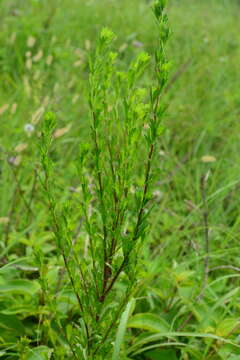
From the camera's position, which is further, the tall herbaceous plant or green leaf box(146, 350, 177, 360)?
green leaf box(146, 350, 177, 360)

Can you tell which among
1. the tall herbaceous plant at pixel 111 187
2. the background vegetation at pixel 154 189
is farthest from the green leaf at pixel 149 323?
the tall herbaceous plant at pixel 111 187

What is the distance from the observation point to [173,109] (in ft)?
9.20

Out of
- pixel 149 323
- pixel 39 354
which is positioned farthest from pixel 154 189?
pixel 39 354

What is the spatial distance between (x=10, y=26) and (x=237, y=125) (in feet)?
6.23

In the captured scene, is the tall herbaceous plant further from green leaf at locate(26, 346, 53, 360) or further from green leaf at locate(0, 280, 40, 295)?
green leaf at locate(0, 280, 40, 295)

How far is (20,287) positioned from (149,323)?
33cm

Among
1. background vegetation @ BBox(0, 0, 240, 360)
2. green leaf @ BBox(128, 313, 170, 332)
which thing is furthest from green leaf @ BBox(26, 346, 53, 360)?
green leaf @ BBox(128, 313, 170, 332)

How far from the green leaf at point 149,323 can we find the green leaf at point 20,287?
0.83 feet

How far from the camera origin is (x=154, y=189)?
6.30 feet

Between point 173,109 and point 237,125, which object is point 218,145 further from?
point 173,109

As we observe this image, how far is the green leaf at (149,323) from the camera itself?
1.19 meters

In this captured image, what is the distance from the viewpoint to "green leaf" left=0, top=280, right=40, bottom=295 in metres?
1.21

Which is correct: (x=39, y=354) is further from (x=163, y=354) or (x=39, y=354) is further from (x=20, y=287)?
(x=163, y=354)

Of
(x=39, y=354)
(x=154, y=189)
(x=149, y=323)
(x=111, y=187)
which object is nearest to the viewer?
(x=111, y=187)
